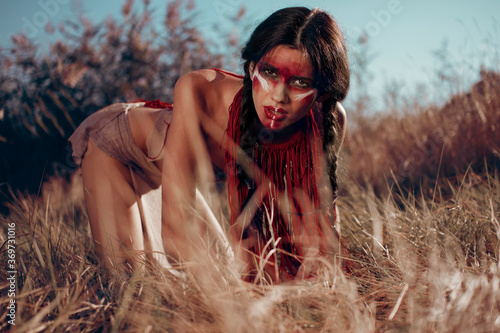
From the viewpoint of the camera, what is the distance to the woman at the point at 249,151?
130 cm

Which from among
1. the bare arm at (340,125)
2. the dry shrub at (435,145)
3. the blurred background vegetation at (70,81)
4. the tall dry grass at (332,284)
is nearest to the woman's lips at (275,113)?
the bare arm at (340,125)

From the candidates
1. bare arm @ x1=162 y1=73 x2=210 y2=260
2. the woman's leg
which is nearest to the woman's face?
bare arm @ x1=162 y1=73 x2=210 y2=260

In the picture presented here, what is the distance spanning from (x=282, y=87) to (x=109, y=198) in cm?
95

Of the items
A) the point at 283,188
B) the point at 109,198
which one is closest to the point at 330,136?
the point at 283,188

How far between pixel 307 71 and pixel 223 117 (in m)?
0.43

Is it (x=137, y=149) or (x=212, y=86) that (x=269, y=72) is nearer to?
(x=212, y=86)

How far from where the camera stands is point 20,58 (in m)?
2.92

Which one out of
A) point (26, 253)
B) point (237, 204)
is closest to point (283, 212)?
point (237, 204)

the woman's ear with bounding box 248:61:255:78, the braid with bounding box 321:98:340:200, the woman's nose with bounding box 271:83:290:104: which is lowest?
the braid with bounding box 321:98:340:200

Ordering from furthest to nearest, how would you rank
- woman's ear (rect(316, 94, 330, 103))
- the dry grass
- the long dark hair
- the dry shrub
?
the dry shrub, woman's ear (rect(316, 94, 330, 103)), the long dark hair, the dry grass

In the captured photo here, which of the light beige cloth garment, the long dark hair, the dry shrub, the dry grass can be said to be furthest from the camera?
the dry shrub

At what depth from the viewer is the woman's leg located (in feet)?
5.23

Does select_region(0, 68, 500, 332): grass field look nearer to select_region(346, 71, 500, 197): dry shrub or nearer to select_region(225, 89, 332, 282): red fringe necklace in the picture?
select_region(225, 89, 332, 282): red fringe necklace

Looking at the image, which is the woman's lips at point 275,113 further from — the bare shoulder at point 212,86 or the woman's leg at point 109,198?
the woman's leg at point 109,198
